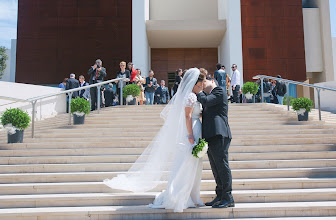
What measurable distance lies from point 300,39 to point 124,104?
11537 mm

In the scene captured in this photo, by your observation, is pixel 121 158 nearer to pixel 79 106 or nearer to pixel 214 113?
pixel 214 113

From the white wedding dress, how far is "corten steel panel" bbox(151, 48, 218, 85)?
610 inches

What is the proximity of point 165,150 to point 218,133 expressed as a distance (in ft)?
3.06

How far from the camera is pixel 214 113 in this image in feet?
12.5

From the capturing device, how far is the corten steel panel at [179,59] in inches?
755

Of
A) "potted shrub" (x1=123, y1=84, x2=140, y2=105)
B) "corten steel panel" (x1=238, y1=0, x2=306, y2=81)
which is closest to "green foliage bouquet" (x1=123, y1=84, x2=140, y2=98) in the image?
"potted shrub" (x1=123, y1=84, x2=140, y2=105)

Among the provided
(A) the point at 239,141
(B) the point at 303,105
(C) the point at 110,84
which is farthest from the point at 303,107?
(C) the point at 110,84

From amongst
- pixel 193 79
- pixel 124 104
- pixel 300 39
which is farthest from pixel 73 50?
pixel 193 79

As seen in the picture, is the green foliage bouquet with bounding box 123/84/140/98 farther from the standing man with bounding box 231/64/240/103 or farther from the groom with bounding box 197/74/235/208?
the groom with bounding box 197/74/235/208

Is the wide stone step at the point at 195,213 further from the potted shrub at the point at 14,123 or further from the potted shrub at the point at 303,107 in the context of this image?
the potted shrub at the point at 303,107

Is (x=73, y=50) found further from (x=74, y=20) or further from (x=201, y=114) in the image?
(x=201, y=114)

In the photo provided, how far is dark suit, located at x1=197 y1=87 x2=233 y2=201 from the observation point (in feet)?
12.2

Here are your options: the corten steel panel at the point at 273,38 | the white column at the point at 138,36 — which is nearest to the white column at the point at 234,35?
the corten steel panel at the point at 273,38

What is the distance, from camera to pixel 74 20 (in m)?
16.3
